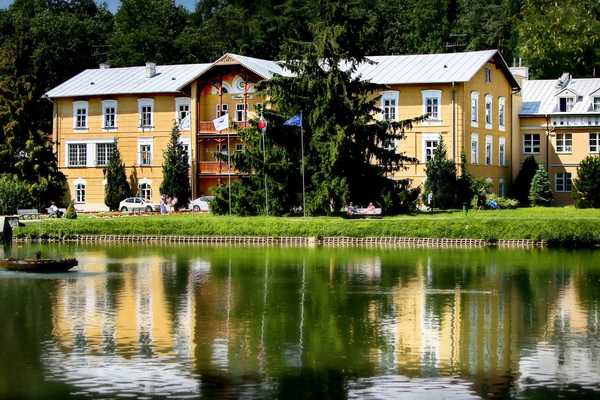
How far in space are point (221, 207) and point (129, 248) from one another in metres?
11.4

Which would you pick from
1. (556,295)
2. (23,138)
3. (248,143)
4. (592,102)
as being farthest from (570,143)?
(556,295)

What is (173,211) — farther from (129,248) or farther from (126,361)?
(126,361)

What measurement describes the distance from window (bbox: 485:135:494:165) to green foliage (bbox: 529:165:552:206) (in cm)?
357

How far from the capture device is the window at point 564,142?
7988cm

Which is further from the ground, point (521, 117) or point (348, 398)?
point (521, 117)

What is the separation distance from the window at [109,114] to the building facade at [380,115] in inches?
2.7

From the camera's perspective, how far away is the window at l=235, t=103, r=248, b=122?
77.9m

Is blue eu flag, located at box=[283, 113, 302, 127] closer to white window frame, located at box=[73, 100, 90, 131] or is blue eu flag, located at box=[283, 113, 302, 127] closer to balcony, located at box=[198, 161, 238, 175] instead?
balcony, located at box=[198, 161, 238, 175]

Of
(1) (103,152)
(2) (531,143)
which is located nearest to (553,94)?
(2) (531,143)

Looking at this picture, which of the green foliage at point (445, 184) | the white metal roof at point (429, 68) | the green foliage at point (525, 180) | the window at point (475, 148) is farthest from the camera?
the green foliage at point (525, 180)

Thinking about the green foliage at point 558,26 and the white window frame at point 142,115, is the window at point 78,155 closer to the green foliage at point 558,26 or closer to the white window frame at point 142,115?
the white window frame at point 142,115

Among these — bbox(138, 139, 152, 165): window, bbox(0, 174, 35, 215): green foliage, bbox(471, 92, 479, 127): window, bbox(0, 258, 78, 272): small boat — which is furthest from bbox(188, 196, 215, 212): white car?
bbox(0, 258, 78, 272): small boat

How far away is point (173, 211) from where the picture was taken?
74.4m

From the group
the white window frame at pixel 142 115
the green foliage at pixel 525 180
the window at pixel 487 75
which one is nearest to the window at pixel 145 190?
the white window frame at pixel 142 115
